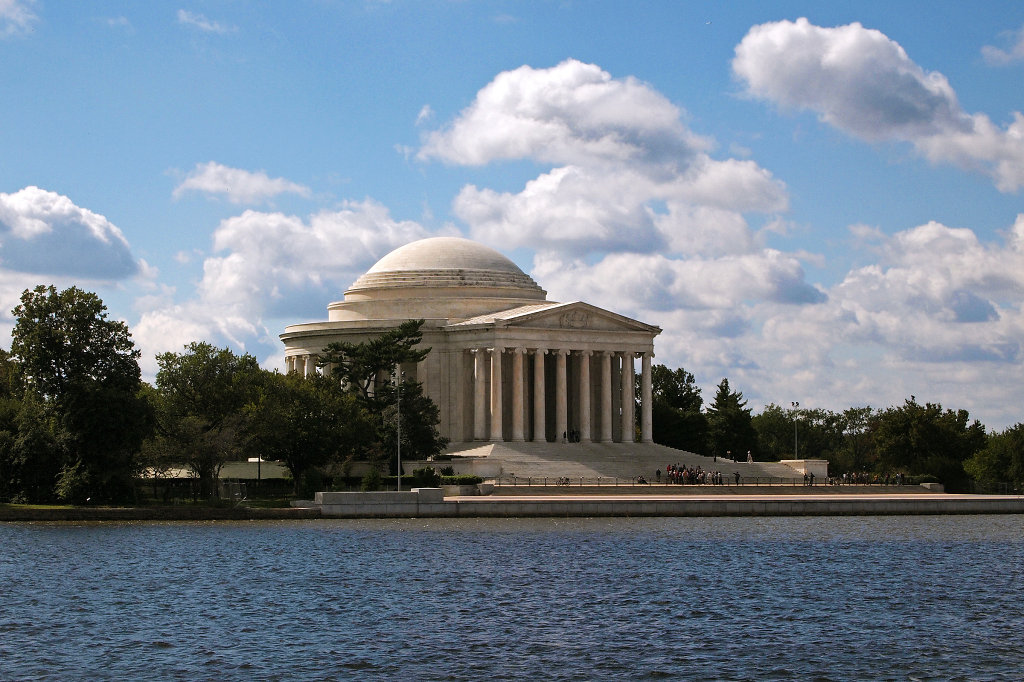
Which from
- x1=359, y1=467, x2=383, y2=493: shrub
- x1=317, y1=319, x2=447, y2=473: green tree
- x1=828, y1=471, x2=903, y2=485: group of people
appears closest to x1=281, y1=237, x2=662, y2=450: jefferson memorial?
x1=317, y1=319, x2=447, y2=473: green tree

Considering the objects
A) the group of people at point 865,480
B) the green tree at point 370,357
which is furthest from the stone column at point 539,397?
the group of people at point 865,480

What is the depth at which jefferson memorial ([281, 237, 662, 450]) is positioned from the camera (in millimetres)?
121938

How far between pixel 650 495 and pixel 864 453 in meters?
82.9

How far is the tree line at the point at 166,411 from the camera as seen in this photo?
275ft

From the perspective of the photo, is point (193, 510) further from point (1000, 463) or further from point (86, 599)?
point (1000, 463)

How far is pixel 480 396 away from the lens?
12188 centimetres

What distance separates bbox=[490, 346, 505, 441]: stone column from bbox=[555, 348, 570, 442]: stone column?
4626mm

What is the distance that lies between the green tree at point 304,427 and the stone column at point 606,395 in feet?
89.3

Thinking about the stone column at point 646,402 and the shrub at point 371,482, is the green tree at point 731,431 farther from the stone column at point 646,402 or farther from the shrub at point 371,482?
the shrub at point 371,482

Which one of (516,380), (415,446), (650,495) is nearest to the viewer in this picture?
(650,495)

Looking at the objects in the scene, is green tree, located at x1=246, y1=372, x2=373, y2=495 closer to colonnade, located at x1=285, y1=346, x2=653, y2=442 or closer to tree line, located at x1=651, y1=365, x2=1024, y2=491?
colonnade, located at x1=285, y1=346, x2=653, y2=442

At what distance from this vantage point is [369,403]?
10994 centimetres

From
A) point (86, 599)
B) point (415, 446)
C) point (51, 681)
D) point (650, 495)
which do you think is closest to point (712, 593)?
point (86, 599)

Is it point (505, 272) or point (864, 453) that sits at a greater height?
point (505, 272)
